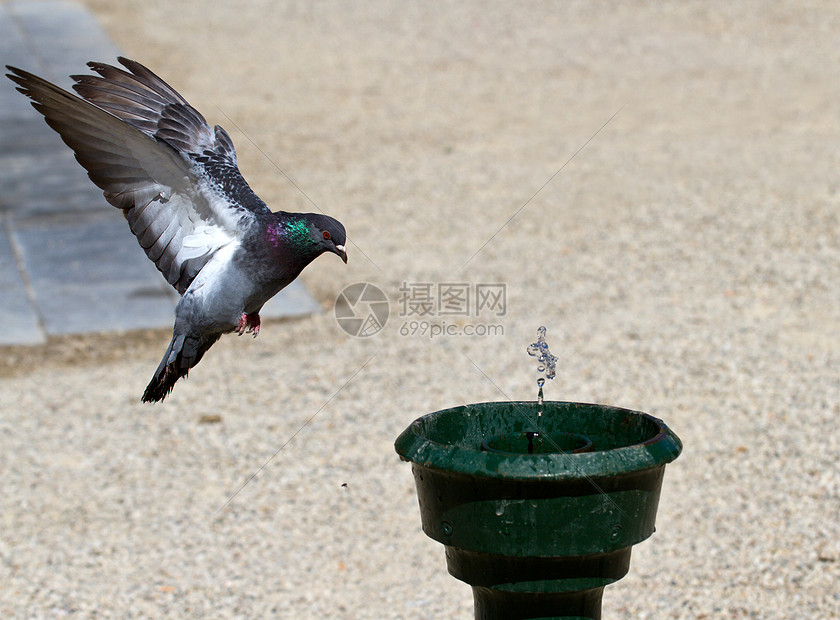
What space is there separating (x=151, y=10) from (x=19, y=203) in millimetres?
7600

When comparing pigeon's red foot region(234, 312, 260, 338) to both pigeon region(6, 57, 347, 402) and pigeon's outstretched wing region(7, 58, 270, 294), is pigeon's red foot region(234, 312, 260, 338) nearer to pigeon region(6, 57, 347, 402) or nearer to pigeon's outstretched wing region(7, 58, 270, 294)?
pigeon region(6, 57, 347, 402)

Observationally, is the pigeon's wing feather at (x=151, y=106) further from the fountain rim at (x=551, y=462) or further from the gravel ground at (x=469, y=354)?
the gravel ground at (x=469, y=354)

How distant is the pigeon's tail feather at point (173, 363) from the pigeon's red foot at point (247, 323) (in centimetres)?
14

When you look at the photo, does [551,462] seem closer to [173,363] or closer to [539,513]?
[539,513]

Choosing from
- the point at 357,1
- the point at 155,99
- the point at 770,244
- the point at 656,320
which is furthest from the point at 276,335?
the point at 357,1

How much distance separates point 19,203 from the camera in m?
9.00

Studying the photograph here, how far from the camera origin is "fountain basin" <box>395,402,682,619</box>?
233cm

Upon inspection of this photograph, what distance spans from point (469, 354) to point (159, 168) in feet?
11.5

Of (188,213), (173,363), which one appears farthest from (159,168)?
(173,363)

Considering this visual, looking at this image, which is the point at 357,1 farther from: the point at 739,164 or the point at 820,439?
the point at 820,439

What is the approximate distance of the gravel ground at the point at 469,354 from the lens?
4262 mm

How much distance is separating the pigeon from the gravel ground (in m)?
1.38

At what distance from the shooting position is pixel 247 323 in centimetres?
336

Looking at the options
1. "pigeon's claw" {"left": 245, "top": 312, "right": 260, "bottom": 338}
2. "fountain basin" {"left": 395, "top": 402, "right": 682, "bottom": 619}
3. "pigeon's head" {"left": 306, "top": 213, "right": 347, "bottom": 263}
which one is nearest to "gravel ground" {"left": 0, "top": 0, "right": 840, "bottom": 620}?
"pigeon's claw" {"left": 245, "top": 312, "right": 260, "bottom": 338}
